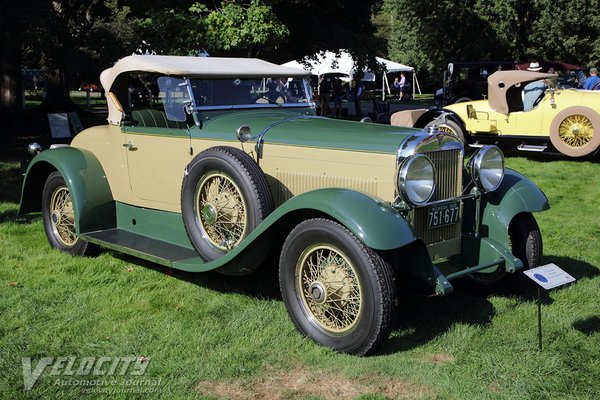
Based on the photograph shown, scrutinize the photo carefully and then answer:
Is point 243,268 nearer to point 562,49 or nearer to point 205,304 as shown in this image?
point 205,304

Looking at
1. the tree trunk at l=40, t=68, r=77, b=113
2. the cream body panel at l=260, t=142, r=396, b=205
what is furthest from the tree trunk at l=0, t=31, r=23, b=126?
the cream body panel at l=260, t=142, r=396, b=205

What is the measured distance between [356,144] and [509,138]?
879 centimetres

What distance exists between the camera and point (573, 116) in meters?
11.3

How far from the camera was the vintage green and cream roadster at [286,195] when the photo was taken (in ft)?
12.9

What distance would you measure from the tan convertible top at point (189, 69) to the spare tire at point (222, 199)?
36.4 inches

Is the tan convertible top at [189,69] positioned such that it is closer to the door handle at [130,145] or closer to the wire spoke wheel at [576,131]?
the door handle at [130,145]

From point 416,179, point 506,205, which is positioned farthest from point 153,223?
point 506,205

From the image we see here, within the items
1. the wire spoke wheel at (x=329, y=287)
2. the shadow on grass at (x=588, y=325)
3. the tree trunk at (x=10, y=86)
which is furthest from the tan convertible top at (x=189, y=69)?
the tree trunk at (x=10, y=86)

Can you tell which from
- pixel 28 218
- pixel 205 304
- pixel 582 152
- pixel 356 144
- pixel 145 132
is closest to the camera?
pixel 356 144

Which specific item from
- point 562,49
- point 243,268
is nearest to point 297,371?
point 243,268

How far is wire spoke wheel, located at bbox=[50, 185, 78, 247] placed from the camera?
6129mm

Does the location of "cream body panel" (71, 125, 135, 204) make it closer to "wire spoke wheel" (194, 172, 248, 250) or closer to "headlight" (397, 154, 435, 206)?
"wire spoke wheel" (194, 172, 248, 250)

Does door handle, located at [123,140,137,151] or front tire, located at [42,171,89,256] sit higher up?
door handle, located at [123,140,137,151]

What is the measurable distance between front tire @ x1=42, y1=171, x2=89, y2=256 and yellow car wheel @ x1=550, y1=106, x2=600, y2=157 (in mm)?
8794
